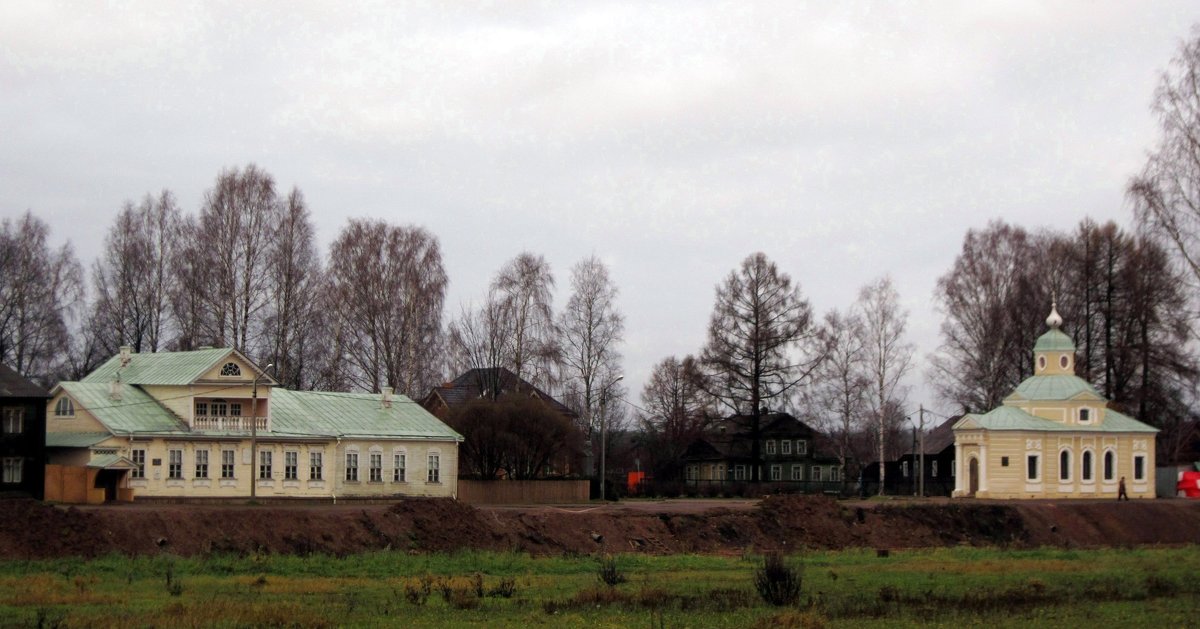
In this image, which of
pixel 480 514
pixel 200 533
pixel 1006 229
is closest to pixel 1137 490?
pixel 1006 229

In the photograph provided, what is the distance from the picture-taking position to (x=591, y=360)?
271 ft

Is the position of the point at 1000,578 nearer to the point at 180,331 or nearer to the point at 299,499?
the point at 299,499

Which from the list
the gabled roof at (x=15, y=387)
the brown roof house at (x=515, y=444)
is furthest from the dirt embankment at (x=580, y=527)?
the brown roof house at (x=515, y=444)

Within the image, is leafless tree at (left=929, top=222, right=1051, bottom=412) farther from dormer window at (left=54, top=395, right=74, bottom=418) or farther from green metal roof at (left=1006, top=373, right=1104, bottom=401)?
dormer window at (left=54, top=395, right=74, bottom=418)

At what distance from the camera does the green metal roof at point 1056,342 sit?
73562mm

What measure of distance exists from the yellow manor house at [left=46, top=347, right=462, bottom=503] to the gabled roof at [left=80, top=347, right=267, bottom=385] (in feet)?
0.21

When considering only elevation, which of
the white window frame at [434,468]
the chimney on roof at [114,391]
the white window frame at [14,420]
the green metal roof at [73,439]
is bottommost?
the white window frame at [434,468]

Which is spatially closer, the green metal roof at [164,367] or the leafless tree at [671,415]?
the green metal roof at [164,367]

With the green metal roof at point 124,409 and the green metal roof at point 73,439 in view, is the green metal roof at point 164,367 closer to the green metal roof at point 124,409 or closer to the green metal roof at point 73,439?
the green metal roof at point 124,409

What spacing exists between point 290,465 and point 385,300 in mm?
16370

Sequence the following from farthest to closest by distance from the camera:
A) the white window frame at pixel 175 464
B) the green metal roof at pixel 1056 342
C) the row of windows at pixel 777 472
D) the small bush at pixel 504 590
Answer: the row of windows at pixel 777 472 → the green metal roof at pixel 1056 342 → the white window frame at pixel 175 464 → the small bush at pixel 504 590

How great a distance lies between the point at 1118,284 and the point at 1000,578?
46.5 m

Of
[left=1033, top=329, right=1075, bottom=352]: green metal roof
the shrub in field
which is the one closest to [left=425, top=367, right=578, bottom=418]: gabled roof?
[left=1033, top=329, right=1075, bottom=352]: green metal roof

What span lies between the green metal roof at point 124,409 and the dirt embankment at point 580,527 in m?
7.55
